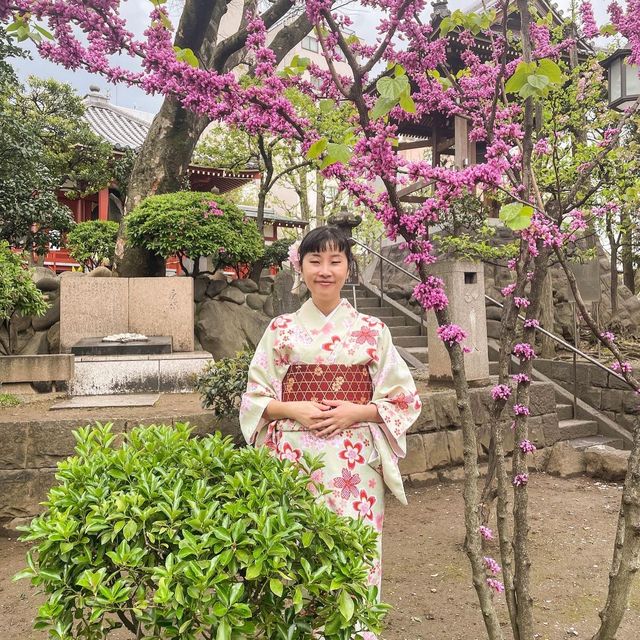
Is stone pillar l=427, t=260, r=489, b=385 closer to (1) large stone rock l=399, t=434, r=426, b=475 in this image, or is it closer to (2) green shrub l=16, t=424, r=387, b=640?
(1) large stone rock l=399, t=434, r=426, b=475

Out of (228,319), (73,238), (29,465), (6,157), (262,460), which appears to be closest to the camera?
(262,460)

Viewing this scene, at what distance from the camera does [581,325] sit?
12.5 m

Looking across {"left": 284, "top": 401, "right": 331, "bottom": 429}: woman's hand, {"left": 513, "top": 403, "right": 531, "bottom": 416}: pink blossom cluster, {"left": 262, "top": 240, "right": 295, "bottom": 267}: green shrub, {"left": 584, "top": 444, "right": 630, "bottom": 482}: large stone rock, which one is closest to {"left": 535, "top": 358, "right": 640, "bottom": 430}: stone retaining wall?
{"left": 584, "top": 444, "right": 630, "bottom": 482}: large stone rock

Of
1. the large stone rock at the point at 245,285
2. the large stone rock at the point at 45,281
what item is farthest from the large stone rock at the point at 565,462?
the large stone rock at the point at 45,281

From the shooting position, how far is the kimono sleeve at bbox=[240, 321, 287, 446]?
2.36 metres

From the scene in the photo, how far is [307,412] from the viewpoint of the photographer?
2270 millimetres

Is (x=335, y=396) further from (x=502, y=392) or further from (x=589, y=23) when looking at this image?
(x=589, y=23)

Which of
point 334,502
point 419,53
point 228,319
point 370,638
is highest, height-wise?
point 419,53

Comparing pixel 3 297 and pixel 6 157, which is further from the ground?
pixel 6 157

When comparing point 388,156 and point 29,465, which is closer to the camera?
point 388,156

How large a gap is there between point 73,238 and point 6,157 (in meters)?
3.15

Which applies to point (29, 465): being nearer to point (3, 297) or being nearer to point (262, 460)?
point (3, 297)

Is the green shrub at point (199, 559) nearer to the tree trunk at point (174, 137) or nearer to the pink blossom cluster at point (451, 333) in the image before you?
the pink blossom cluster at point (451, 333)

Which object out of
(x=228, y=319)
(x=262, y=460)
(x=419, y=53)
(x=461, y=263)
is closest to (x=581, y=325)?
(x=461, y=263)
